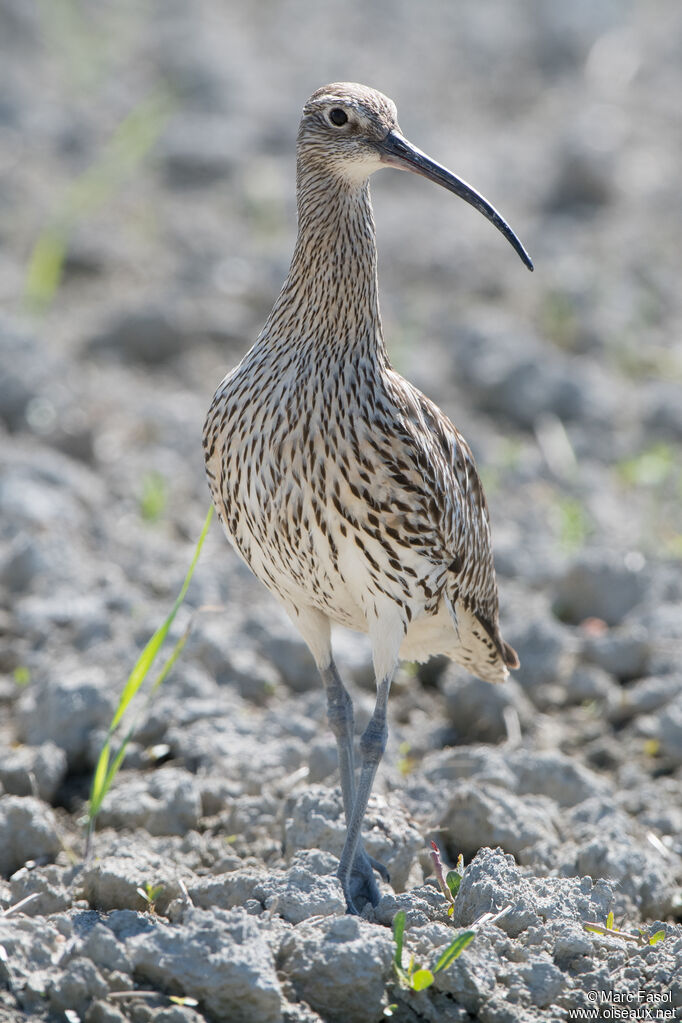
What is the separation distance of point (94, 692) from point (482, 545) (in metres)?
1.81

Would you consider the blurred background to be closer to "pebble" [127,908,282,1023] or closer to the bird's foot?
the bird's foot

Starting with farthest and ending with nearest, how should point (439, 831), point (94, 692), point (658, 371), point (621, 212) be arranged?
point (621, 212), point (658, 371), point (94, 692), point (439, 831)

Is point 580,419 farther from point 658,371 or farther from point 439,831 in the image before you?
point 439,831

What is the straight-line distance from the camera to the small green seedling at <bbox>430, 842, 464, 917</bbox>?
14.3ft

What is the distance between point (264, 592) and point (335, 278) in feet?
9.29

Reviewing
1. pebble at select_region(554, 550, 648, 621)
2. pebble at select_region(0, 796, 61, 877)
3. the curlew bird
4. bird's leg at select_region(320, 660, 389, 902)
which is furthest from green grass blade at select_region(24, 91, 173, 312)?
pebble at select_region(0, 796, 61, 877)

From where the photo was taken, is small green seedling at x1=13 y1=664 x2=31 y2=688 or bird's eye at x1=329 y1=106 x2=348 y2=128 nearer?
bird's eye at x1=329 y1=106 x2=348 y2=128

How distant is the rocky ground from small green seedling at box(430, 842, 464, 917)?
0.14 feet

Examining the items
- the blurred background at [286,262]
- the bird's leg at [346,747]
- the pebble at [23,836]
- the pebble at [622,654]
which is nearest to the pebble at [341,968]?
the bird's leg at [346,747]

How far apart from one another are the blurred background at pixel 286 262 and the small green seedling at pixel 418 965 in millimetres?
2789

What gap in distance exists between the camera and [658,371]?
9719mm

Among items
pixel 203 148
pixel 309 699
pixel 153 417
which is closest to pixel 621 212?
pixel 203 148

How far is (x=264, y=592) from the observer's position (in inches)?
278

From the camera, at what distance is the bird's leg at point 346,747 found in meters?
4.55
